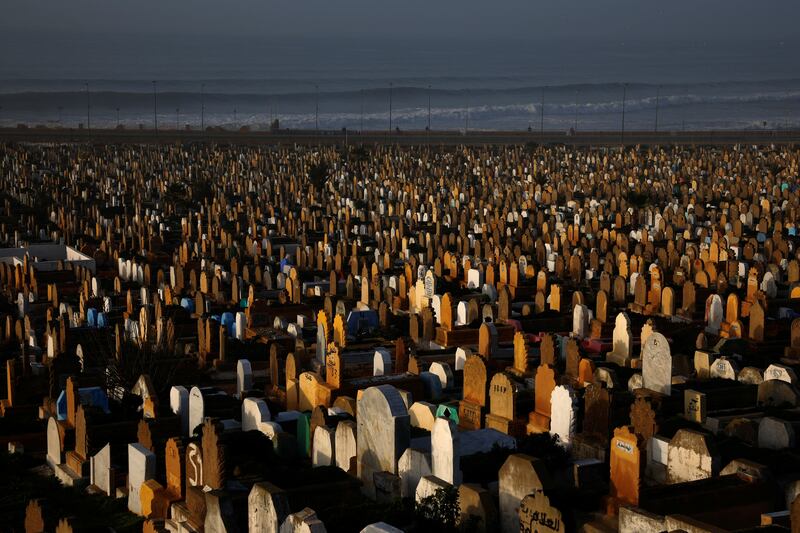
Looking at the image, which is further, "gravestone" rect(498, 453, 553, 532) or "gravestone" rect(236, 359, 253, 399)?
"gravestone" rect(236, 359, 253, 399)

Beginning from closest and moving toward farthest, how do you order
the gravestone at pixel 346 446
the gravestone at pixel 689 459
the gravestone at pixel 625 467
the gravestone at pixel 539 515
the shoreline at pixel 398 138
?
the gravestone at pixel 539 515 → the gravestone at pixel 625 467 → the gravestone at pixel 689 459 → the gravestone at pixel 346 446 → the shoreline at pixel 398 138

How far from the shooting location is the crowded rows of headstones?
12.2 meters

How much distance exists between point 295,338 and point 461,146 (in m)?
60.6

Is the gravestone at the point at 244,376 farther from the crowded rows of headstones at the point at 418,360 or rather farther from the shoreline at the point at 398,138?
the shoreline at the point at 398,138

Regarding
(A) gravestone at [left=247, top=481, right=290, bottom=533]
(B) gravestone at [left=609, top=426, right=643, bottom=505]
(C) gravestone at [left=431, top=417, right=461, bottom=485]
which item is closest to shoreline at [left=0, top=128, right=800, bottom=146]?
(C) gravestone at [left=431, top=417, right=461, bottom=485]

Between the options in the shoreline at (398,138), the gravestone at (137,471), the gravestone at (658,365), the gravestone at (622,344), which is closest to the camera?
the gravestone at (137,471)

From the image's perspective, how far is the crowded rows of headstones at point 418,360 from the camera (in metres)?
12.2

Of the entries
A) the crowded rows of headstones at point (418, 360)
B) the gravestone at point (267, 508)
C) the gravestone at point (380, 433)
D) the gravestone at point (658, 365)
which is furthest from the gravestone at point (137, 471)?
the gravestone at point (658, 365)

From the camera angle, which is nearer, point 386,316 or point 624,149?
point 386,316

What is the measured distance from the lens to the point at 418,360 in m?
18.6

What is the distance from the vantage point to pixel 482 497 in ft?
38.3

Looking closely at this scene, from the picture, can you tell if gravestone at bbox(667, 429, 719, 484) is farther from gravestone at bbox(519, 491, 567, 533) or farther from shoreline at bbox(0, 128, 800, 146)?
shoreline at bbox(0, 128, 800, 146)

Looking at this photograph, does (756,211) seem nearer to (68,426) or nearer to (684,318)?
(684,318)

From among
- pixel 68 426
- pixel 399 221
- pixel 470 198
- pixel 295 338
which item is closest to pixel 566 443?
pixel 68 426
